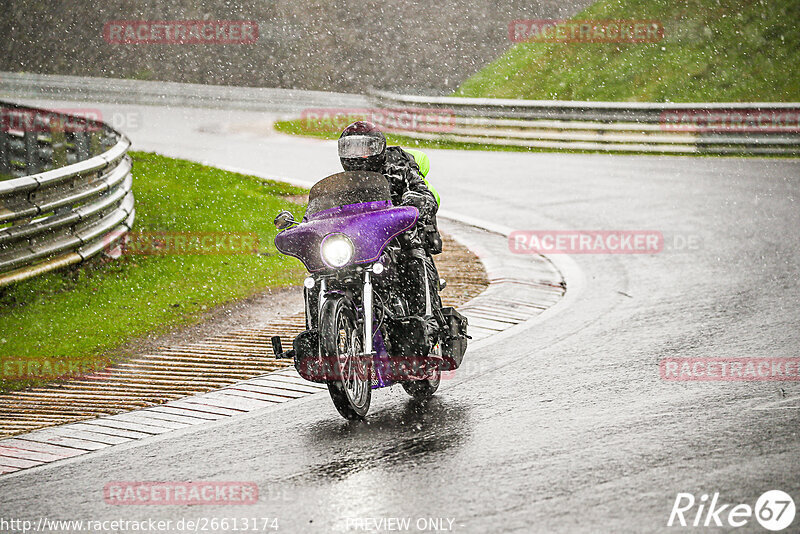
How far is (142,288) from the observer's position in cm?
1067

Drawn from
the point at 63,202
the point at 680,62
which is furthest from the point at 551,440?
the point at 680,62

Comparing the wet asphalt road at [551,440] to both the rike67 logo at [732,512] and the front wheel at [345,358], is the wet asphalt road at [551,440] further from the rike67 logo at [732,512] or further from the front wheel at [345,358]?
the front wheel at [345,358]

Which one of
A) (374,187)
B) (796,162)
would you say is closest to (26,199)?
(374,187)

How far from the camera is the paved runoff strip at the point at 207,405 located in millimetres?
6438

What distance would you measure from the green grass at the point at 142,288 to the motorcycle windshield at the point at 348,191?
2.79 metres

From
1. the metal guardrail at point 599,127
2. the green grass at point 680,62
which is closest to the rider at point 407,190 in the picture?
the metal guardrail at point 599,127

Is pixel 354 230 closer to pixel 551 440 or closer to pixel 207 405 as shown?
pixel 551 440

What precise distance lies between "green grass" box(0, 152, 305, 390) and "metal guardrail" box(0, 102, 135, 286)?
269 millimetres

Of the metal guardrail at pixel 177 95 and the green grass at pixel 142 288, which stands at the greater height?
the metal guardrail at pixel 177 95

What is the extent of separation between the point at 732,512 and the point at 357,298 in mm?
2581

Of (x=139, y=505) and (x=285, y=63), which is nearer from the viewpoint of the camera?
(x=139, y=505)

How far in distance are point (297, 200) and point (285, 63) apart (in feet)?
89.6

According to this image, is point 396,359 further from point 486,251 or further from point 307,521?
point 486,251

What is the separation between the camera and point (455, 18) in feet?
142
